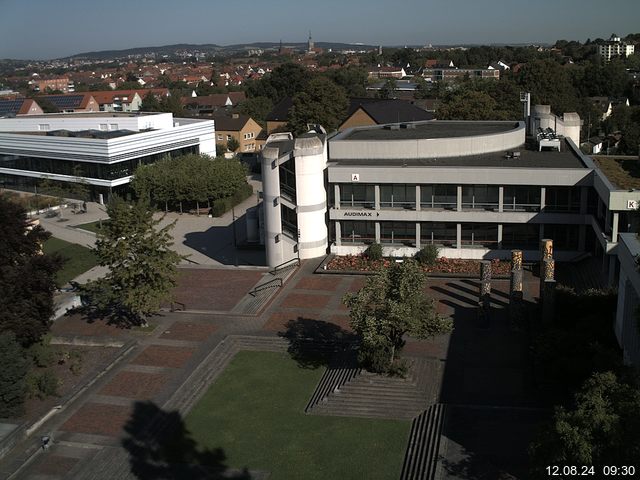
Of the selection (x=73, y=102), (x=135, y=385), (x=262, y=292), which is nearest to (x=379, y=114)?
(x=262, y=292)

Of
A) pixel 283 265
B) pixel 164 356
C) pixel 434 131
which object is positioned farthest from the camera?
pixel 434 131

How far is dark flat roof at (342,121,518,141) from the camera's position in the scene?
1714 inches

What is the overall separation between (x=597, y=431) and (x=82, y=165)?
2123 inches

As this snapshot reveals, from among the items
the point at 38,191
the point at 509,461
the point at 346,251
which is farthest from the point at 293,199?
the point at 38,191

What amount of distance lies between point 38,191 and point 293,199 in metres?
35.4

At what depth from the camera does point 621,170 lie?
36.4 metres

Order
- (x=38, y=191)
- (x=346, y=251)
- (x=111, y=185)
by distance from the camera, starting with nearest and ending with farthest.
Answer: (x=346, y=251)
(x=111, y=185)
(x=38, y=191)

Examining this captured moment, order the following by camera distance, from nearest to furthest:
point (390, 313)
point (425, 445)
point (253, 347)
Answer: point (425, 445)
point (390, 313)
point (253, 347)

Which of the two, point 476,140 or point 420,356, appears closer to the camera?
point 420,356

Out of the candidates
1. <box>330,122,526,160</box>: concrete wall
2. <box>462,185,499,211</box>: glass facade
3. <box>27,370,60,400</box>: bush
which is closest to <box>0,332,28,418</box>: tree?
<box>27,370,60,400</box>: bush

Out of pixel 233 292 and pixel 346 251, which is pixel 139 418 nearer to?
pixel 233 292

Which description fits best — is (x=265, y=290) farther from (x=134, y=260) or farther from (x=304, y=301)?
(x=134, y=260)

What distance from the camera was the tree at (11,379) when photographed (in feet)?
73.5

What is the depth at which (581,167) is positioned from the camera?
36.3m
